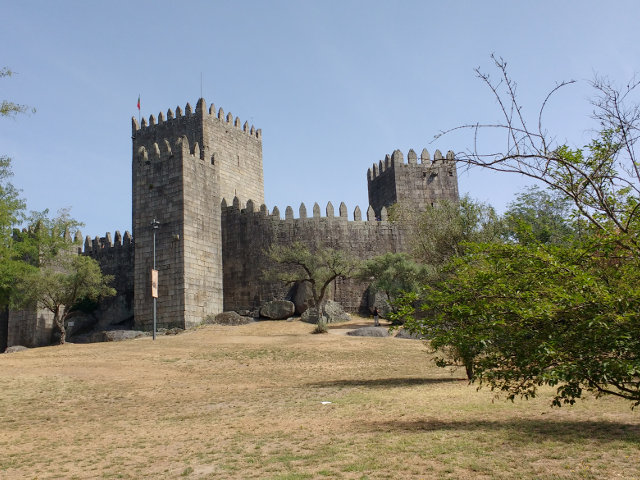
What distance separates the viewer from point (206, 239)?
3362 centimetres

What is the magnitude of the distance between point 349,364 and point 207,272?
13771 mm

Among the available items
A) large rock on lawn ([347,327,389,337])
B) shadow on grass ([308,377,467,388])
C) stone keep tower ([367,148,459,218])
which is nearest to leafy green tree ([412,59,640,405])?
shadow on grass ([308,377,467,388])

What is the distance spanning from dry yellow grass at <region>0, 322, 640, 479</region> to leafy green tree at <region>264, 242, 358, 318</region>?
30.6 feet

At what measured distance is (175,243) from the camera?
32.0 m

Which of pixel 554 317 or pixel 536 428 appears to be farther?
pixel 536 428

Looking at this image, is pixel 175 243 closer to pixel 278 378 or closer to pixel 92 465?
pixel 278 378

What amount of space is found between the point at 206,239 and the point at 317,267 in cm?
595

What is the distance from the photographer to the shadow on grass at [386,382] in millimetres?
16859

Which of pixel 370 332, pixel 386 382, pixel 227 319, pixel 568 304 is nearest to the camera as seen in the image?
pixel 568 304

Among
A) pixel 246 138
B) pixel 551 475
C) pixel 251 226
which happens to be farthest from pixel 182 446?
pixel 246 138

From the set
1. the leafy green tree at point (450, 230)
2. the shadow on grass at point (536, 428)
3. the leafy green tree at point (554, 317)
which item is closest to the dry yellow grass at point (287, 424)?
the shadow on grass at point (536, 428)

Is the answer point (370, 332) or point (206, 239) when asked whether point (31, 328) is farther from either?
point (370, 332)

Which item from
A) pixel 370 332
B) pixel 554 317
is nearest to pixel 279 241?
pixel 370 332

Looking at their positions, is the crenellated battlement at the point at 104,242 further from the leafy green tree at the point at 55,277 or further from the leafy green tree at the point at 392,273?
the leafy green tree at the point at 392,273
